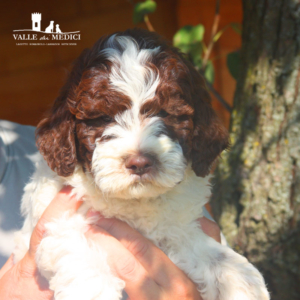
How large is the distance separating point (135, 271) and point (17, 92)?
492cm

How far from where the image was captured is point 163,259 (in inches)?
95.7

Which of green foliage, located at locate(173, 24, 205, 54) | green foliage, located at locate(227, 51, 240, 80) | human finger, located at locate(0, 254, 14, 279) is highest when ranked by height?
green foliage, located at locate(173, 24, 205, 54)

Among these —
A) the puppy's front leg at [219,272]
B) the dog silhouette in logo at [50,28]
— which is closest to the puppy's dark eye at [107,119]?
the puppy's front leg at [219,272]

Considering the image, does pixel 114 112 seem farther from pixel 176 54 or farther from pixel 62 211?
pixel 62 211

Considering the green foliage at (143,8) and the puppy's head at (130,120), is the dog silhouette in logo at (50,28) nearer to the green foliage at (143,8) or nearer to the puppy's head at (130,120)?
the green foliage at (143,8)

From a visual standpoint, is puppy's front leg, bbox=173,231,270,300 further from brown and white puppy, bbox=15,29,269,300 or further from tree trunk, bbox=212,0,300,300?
tree trunk, bbox=212,0,300,300

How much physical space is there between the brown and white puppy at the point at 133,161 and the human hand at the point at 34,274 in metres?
0.08

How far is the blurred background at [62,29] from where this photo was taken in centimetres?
580

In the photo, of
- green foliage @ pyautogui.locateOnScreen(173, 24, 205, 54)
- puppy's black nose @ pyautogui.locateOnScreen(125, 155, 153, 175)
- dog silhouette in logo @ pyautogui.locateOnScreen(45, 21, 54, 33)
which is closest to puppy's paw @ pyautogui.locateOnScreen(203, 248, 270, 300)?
puppy's black nose @ pyautogui.locateOnScreen(125, 155, 153, 175)

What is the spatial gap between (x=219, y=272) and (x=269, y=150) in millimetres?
1500

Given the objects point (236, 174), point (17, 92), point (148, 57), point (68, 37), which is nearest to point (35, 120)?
point (17, 92)

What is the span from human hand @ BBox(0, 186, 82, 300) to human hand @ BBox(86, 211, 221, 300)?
0.24m

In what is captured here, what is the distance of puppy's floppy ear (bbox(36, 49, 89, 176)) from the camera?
7.89 feet

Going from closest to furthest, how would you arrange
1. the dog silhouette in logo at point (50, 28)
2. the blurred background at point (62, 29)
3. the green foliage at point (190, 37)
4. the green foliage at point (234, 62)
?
1. the green foliage at point (234, 62)
2. the green foliage at point (190, 37)
3. the blurred background at point (62, 29)
4. the dog silhouette in logo at point (50, 28)
